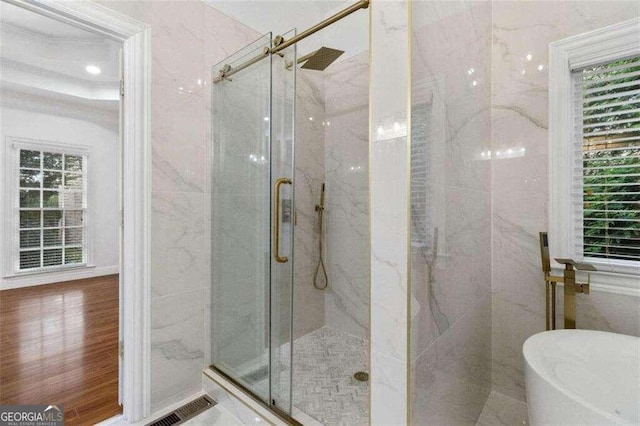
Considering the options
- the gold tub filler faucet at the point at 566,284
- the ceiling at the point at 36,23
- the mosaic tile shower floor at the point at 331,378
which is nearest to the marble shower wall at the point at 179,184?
the mosaic tile shower floor at the point at 331,378

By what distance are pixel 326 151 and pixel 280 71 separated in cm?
121

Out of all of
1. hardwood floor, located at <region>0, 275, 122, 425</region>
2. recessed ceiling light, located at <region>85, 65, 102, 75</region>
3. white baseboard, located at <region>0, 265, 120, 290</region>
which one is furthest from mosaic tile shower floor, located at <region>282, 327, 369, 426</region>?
recessed ceiling light, located at <region>85, 65, 102, 75</region>

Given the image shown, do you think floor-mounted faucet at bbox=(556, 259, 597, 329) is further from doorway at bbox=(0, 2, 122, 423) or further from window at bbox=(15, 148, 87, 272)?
window at bbox=(15, 148, 87, 272)

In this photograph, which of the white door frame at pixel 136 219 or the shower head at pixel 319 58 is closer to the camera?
the white door frame at pixel 136 219

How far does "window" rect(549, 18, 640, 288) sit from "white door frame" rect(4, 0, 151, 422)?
7.70 ft

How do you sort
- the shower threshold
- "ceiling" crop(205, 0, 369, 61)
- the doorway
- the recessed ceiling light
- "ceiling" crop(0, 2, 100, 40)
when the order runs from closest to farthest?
the shower threshold < the doorway < "ceiling" crop(205, 0, 369, 61) < "ceiling" crop(0, 2, 100, 40) < the recessed ceiling light

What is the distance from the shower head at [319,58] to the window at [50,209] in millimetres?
4878

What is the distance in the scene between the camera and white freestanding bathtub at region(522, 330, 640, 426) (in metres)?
1.15

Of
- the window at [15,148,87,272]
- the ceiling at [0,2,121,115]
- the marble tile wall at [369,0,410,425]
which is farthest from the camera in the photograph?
the window at [15,148,87,272]

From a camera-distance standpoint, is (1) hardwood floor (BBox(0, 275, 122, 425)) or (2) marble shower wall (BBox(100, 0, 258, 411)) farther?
(1) hardwood floor (BBox(0, 275, 122, 425))

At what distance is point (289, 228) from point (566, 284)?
1509 millimetres

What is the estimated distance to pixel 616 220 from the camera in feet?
5.24

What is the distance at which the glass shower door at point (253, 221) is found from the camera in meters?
1.71

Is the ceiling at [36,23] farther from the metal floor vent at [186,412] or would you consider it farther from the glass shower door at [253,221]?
the metal floor vent at [186,412]
